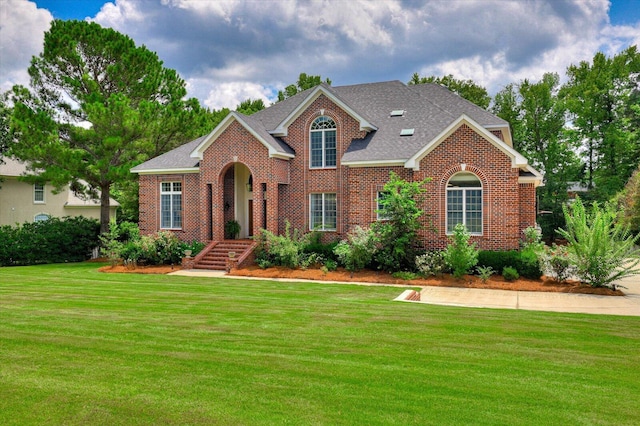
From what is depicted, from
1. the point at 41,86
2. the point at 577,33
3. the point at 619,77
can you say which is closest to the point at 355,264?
the point at 577,33

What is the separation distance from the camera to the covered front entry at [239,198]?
24.1 meters

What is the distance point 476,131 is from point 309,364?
13.6 m

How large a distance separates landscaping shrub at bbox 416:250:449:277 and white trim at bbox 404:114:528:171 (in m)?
3.60

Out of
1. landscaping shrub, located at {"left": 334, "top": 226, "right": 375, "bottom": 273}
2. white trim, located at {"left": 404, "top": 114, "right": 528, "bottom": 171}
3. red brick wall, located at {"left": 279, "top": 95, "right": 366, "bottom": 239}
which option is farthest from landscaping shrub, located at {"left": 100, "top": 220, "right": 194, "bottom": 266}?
white trim, located at {"left": 404, "top": 114, "right": 528, "bottom": 171}

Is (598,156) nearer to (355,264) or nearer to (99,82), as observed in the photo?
(355,264)

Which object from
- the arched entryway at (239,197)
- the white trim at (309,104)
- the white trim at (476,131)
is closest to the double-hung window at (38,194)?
the arched entryway at (239,197)

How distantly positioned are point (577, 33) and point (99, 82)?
23.4 metres

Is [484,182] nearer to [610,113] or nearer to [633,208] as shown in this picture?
[633,208]

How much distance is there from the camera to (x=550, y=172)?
40.2 metres

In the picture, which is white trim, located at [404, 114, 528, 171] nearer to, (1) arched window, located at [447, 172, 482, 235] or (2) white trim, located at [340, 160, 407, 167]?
(2) white trim, located at [340, 160, 407, 167]

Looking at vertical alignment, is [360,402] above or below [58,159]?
below

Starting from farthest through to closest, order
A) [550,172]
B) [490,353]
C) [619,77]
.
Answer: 1. [550,172]
2. [619,77]
3. [490,353]

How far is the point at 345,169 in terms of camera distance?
21844 millimetres

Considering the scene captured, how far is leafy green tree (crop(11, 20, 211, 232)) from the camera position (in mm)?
24516
